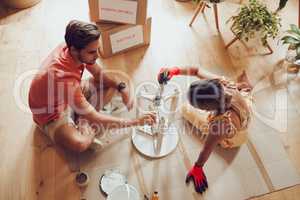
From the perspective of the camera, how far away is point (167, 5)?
2617 mm

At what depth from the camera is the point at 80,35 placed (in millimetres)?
1526

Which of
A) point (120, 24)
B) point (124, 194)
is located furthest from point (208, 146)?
point (120, 24)

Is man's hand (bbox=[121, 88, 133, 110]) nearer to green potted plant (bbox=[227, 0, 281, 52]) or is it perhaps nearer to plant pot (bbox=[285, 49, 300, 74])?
green potted plant (bbox=[227, 0, 281, 52])

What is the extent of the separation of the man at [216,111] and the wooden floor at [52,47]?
13.4 inches

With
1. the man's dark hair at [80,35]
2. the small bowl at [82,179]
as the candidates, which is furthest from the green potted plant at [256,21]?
the small bowl at [82,179]

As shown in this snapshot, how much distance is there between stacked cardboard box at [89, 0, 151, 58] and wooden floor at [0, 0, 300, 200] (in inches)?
3.0

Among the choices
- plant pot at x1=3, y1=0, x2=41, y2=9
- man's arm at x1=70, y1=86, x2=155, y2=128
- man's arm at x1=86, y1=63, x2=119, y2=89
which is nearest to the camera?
man's arm at x1=70, y1=86, x2=155, y2=128

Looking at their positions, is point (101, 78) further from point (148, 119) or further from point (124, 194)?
point (124, 194)

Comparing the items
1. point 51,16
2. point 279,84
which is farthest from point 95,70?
point 279,84

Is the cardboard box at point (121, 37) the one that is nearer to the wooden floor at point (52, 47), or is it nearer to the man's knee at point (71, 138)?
the wooden floor at point (52, 47)

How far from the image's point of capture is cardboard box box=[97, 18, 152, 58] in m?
A: 2.12

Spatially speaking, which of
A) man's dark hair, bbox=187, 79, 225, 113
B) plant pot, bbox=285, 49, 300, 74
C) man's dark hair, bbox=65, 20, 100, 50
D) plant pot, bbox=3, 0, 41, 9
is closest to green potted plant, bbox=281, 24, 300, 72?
plant pot, bbox=285, 49, 300, 74

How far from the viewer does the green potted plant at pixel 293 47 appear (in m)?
2.21

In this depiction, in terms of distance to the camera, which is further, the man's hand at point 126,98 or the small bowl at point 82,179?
the man's hand at point 126,98
